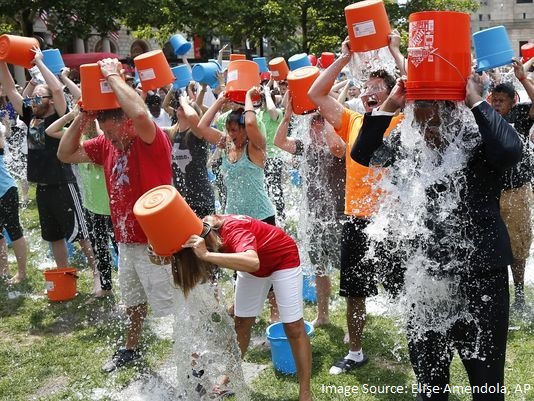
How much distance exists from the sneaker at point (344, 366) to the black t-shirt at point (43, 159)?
11.3 feet

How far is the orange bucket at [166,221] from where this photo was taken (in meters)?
2.83

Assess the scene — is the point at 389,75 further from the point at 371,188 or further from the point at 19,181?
the point at 19,181

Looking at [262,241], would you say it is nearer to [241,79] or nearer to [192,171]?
[241,79]

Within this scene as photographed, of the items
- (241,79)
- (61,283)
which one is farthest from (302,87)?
(61,283)

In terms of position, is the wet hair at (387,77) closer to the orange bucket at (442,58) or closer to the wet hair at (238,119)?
the orange bucket at (442,58)

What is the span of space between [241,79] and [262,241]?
186 cm

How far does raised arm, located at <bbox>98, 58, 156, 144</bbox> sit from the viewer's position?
12.3 feet

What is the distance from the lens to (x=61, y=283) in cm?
600

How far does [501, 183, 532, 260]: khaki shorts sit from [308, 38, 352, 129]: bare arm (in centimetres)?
199

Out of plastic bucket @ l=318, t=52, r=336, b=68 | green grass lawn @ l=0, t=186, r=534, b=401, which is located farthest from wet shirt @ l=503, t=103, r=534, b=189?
plastic bucket @ l=318, t=52, r=336, b=68

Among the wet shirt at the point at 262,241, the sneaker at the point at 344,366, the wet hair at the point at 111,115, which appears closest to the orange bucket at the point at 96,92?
the wet hair at the point at 111,115

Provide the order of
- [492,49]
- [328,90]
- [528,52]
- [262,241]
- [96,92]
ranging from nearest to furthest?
[262,241] → [328,90] → [96,92] → [492,49] → [528,52]

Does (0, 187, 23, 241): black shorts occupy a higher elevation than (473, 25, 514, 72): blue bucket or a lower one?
lower

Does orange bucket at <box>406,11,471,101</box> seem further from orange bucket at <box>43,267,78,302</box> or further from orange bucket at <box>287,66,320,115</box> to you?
→ orange bucket at <box>43,267,78,302</box>
